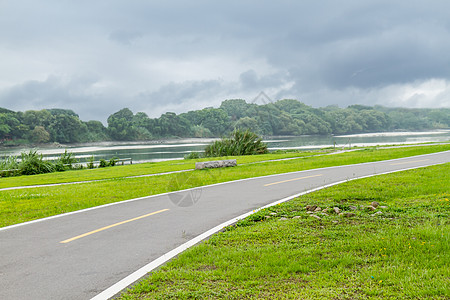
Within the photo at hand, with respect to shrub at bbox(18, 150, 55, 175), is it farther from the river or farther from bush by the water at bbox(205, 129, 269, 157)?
bush by the water at bbox(205, 129, 269, 157)

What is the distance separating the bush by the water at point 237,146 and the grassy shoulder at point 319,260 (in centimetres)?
2329

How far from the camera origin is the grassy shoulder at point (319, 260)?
4109 mm

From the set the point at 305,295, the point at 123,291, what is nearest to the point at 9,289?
the point at 123,291

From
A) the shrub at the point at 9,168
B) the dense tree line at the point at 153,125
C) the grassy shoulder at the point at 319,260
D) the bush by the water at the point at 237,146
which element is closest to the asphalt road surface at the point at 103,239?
the grassy shoulder at the point at 319,260

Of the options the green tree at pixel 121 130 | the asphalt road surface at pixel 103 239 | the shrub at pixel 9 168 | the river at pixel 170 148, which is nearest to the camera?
the asphalt road surface at pixel 103 239

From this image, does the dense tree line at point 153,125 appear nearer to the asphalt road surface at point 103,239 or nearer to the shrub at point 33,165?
the shrub at point 33,165

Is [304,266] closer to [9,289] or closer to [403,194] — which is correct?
[9,289]

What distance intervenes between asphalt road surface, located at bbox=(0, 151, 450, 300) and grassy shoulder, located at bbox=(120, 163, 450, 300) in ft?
A: 2.39

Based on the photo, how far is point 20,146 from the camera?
88.4 m

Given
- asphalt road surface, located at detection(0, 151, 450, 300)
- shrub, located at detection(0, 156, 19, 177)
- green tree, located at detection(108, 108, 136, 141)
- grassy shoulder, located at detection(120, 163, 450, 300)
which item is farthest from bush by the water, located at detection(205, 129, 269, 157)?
green tree, located at detection(108, 108, 136, 141)

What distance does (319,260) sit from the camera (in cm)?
496

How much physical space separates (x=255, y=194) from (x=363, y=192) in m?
3.12

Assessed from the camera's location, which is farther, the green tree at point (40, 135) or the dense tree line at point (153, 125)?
the green tree at point (40, 135)

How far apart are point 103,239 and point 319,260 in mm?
3896
